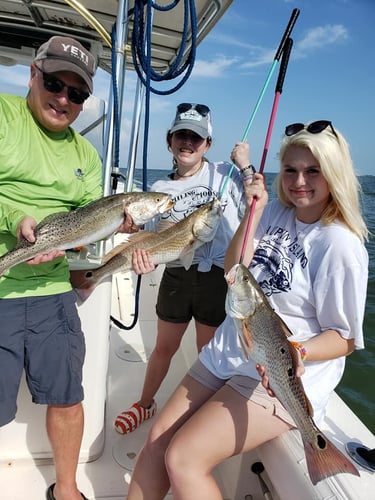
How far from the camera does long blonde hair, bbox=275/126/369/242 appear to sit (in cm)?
220

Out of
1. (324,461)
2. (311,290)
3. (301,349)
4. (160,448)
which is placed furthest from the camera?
(160,448)

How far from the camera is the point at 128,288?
6203 mm

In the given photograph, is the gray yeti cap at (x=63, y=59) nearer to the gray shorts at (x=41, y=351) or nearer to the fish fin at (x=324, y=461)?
the gray shorts at (x=41, y=351)

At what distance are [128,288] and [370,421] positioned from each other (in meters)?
3.94

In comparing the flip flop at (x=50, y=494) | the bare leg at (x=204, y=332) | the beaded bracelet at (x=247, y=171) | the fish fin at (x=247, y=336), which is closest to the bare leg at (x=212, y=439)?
the fish fin at (x=247, y=336)

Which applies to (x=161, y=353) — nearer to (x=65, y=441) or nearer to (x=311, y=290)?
(x=65, y=441)

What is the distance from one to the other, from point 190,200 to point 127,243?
0.62m

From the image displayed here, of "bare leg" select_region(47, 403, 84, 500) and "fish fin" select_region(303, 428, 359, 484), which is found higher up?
"fish fin" select_region(303, 428, 359, 484)

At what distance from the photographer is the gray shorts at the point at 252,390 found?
2.17 m

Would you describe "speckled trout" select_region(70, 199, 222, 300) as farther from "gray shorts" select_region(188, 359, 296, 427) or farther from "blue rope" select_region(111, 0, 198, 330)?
"gray shorts" select_region(188, 359, 296, 427)

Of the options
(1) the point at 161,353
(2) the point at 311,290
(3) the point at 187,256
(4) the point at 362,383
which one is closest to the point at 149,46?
(3) the point at 187,256

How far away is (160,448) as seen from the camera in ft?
7.47

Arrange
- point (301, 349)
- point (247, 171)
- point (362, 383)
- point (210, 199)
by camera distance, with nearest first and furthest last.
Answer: point (301, 349), point (247, 171), point (210, 199), point (362, 383)

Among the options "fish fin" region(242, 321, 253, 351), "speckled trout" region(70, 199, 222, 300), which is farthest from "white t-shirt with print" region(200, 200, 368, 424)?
"speckled trout" region(70, 199, 222, 300)
